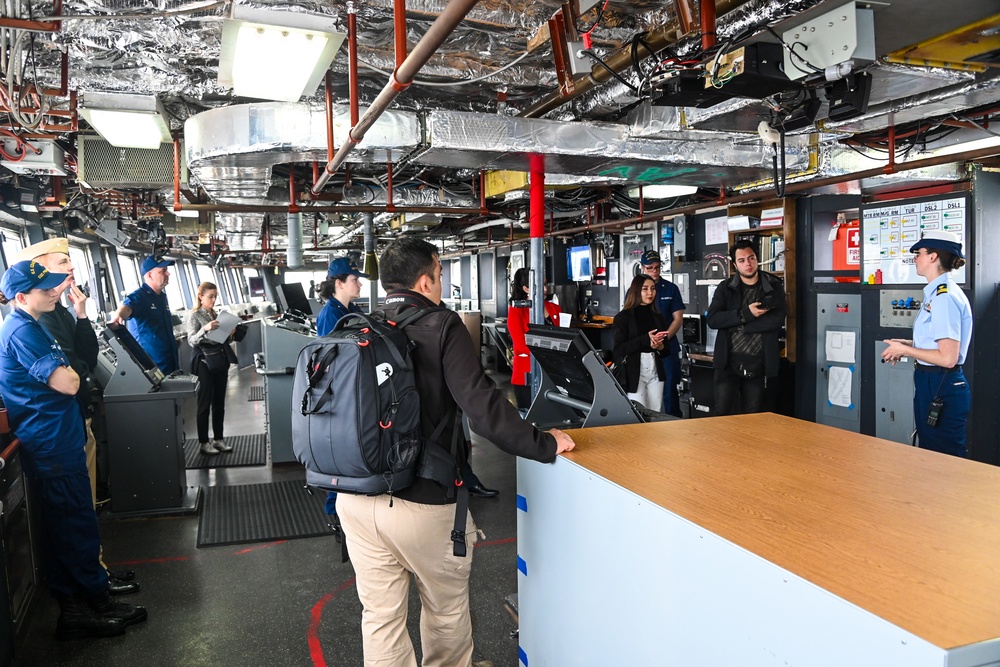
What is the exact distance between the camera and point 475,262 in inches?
569

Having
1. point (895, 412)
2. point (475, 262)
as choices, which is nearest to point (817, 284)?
point (895, 412)

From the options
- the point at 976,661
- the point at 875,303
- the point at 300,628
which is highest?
the point at 875,303

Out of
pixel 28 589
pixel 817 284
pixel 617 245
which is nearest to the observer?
pixel 28 589

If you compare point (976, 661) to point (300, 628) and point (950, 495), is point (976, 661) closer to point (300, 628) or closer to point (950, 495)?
point (950, 495)

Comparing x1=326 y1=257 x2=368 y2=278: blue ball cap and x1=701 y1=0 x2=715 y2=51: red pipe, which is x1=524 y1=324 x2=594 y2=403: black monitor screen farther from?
x1=326 y1=257 x2=368 y2=278: blue ball cap

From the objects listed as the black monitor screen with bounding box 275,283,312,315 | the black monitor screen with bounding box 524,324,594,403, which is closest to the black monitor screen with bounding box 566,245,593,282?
the black monitor screen with bounding box 275,283,312,315

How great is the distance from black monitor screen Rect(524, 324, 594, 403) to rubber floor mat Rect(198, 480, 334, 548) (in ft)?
7.00

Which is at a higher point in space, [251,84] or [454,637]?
[251,84]

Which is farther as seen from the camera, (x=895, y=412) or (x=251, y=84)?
(x=895, y=412)

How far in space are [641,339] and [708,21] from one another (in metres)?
3.22

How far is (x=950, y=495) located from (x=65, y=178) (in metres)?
7.87

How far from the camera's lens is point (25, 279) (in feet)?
9.45

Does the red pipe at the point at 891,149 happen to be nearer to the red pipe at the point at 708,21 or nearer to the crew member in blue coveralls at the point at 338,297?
the red pipe at the point at 708,21

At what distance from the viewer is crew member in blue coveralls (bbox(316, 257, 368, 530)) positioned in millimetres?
4191
